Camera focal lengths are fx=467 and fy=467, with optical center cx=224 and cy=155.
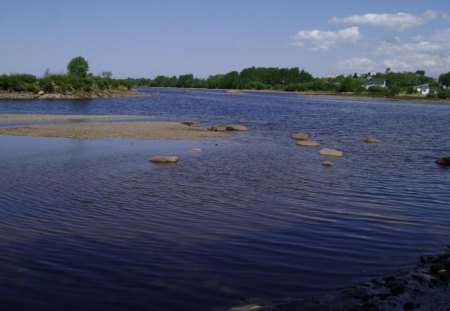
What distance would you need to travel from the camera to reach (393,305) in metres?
7.79

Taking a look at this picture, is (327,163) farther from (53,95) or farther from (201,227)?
(53,95)

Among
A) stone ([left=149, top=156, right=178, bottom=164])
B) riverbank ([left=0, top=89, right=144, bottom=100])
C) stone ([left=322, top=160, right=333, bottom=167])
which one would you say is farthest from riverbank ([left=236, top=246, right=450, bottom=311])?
riverbank ([left=0, top=89, right=144, bottom=100])

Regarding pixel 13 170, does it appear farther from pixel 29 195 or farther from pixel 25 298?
pixel 25 298

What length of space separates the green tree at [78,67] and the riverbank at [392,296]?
139319mm

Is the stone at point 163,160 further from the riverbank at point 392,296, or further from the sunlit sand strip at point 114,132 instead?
the riverbank at point 392,296

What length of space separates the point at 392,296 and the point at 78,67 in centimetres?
14237

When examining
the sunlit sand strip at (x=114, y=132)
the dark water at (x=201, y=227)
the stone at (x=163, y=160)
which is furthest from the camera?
the sunlit sand strip at (x=114, y=132)

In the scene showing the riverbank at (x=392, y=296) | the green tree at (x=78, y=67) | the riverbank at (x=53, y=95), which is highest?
the green tree at (x=78, y=67)

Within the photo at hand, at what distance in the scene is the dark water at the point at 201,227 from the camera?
28.4ft

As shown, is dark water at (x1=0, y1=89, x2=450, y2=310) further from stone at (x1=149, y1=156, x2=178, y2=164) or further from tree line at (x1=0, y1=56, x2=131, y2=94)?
tree line at (x1=0, y1=56, x2=131, y2=94)

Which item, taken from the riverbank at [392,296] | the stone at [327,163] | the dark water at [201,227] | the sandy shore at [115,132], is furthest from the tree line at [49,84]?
the riverbank at [392,296]

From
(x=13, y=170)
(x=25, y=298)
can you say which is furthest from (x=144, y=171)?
(x=25, y=298)

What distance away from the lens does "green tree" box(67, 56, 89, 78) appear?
139 metres

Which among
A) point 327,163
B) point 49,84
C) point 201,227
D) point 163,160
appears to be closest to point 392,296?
point 201,227
